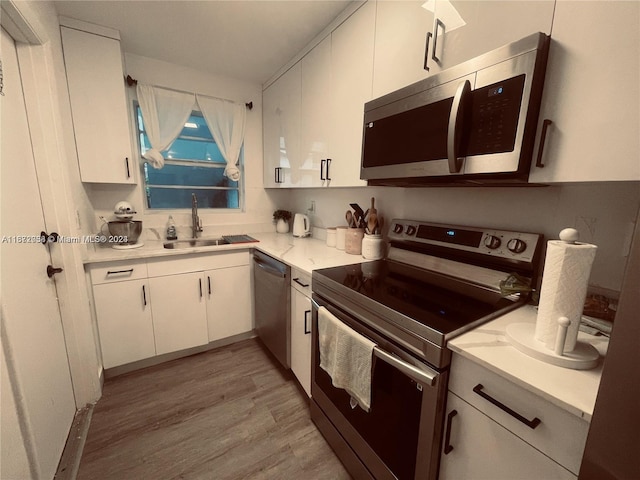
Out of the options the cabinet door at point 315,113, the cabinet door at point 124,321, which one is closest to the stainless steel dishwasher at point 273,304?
the cabinet door at point 315,113

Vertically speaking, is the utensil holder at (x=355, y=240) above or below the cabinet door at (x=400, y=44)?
below

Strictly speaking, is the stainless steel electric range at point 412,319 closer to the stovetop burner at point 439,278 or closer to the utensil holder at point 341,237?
the stovetop burner at point 439,278

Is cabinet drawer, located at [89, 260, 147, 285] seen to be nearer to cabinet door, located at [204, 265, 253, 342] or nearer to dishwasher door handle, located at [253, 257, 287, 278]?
cabinet door, located at [204, 265, 253, 342]

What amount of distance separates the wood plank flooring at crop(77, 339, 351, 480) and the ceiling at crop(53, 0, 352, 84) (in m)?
2.45

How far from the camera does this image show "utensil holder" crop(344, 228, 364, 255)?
1.85m

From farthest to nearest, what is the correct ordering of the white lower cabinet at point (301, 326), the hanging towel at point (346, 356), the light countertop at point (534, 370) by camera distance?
the white lower cabinet at point (301, 326) < the hanging towel at point (346, 356) < the light countertop at point (534, 370)

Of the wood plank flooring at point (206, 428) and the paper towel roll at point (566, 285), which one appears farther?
the wood plank flooring at point (206, 428)

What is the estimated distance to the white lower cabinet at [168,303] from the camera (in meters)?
1.83

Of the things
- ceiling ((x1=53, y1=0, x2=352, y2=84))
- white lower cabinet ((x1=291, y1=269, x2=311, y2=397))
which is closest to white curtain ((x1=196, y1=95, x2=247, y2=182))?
ceiling ((x1=53, y1=0, x2=352, y2=84))

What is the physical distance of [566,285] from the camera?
26.3 inches

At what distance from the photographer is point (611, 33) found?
26.9 inches

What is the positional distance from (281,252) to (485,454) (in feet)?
4.94

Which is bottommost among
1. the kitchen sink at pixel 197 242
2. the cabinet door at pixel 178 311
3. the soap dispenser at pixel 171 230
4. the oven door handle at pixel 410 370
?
the cabinet door at pixel 178 311

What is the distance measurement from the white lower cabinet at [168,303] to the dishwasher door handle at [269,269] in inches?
6.7
